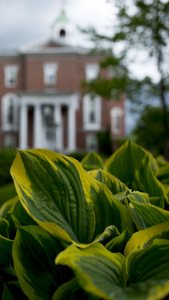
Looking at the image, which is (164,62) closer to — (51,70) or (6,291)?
(6,291)

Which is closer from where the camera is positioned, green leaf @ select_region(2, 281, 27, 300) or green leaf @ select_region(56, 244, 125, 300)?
green leaf @ select_region(56, 244, 125, 300)

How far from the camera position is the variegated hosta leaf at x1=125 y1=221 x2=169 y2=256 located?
73cm

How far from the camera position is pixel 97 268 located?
641mm

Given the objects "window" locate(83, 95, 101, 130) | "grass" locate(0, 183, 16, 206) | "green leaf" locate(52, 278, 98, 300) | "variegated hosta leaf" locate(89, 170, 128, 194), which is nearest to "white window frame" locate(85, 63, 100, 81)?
"window" locate(83, 95, 101, 130)

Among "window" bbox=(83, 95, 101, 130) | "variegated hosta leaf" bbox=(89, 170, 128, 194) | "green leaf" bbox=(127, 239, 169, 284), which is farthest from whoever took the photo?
"window" bbox=(83, 95, 101, 130)

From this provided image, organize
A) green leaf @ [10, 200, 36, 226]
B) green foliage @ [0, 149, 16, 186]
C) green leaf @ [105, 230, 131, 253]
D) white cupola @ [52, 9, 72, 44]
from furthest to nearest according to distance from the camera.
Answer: white cupola @ [52, 9, 72, 44]
green foliage @ [0, 149, 16, 186]
green leaf @ [10, 200, 36, 226]
green leaf @ [105, 230, 131, 253]

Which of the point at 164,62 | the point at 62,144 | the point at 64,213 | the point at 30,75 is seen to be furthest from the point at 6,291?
the point at 30,75

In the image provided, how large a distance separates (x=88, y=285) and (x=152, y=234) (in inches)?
7.8

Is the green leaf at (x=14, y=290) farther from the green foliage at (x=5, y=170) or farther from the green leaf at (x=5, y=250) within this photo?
the green foliage at (x=5, y=170)

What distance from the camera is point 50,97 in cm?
4153

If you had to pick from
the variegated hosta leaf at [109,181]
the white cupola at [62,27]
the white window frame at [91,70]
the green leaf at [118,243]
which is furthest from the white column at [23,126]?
the green leaf at [118,243]

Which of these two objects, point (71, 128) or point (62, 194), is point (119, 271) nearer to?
point (62, 194)

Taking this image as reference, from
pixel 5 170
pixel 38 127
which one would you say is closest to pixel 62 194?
pixel 5 170

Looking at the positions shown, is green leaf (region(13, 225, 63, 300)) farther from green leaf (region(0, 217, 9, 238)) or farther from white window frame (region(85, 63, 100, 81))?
white window frame (region(85, 63, 100, 81))
